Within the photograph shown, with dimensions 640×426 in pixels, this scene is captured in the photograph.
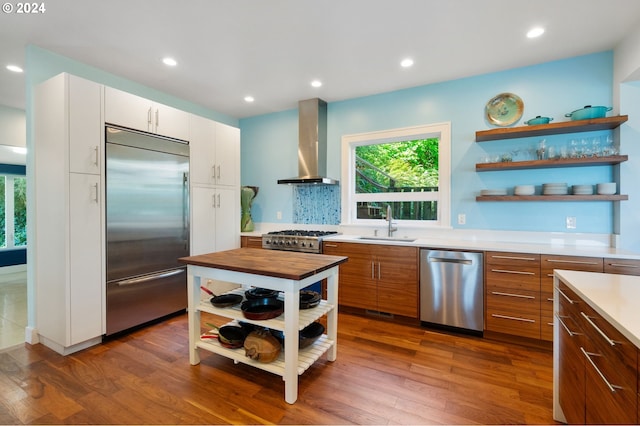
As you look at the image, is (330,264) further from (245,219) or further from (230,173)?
(245,219)

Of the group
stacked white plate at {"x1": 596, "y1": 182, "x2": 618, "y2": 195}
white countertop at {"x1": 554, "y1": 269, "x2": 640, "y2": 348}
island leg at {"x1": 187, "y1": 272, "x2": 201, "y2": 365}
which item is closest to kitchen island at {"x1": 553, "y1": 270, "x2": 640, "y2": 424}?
white countertop at {"x1": 554, "y1": 269, "x2": 640, "y2": 348}

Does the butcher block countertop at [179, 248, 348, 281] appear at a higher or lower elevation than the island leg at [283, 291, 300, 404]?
higher

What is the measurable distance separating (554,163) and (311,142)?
266 cm

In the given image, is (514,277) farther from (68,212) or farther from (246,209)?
(68,212)

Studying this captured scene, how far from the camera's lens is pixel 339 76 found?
326cm

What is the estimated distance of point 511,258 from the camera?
2.60m

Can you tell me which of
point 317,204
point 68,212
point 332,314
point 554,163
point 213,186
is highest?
point 554,163

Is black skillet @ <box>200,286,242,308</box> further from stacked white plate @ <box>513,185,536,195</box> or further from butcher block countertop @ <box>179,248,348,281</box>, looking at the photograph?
stacked white plate @ <box>513,185,536,195</box>

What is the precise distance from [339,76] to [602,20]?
2.20 meters

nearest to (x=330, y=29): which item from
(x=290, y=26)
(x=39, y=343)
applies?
(x=290, y=26)

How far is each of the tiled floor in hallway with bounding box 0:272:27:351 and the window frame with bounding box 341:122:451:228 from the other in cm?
356

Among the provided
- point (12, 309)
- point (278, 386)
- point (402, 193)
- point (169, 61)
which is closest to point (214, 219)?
point (169, 61)

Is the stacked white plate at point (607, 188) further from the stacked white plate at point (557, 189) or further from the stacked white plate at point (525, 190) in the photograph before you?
the stacked white plate at point (525, 190)

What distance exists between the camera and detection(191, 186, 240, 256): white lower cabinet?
3375 millimetres
